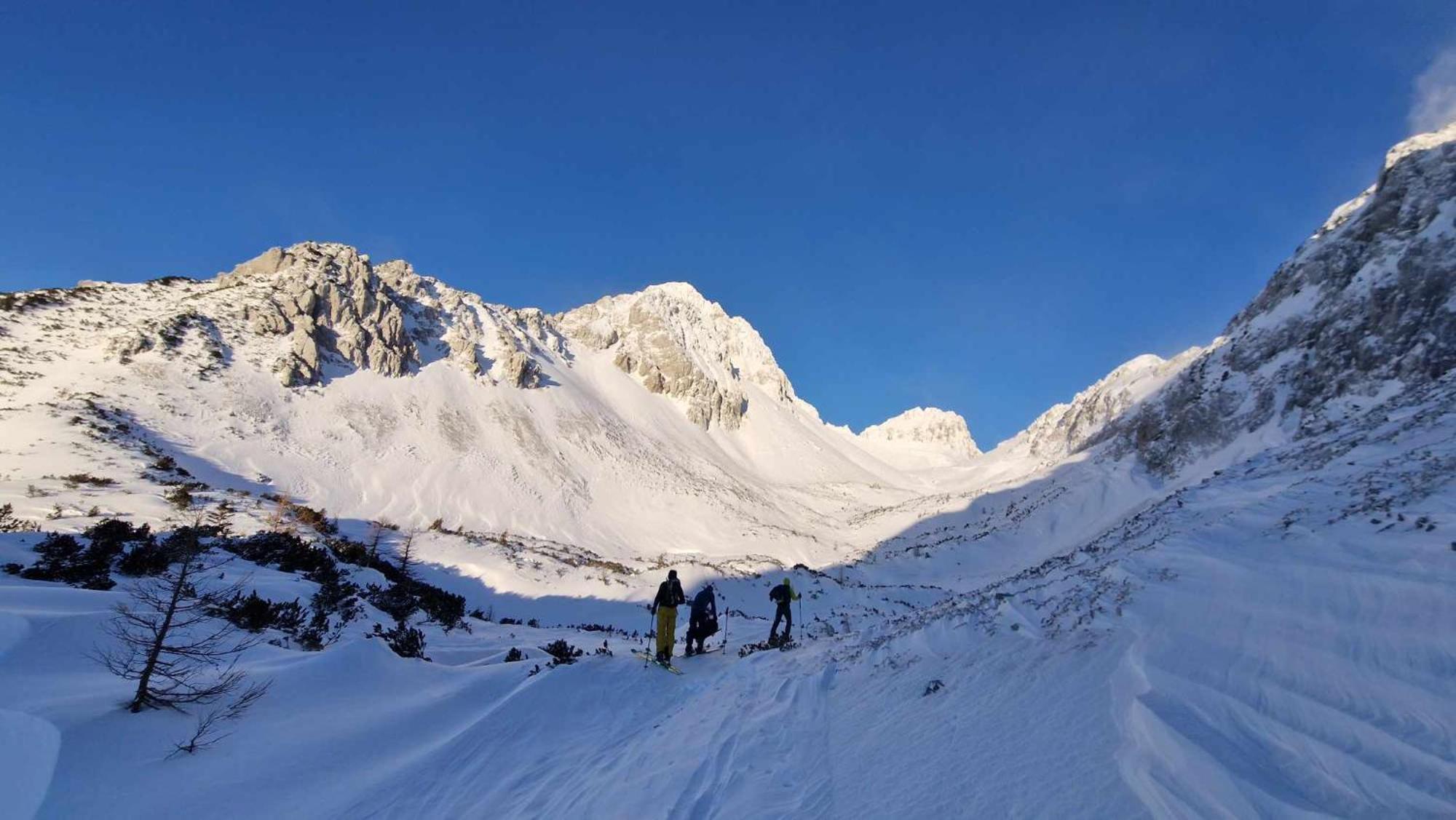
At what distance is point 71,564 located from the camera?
35.1 feet

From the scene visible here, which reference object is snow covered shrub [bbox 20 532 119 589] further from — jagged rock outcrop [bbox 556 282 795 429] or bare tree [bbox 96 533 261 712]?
jagged rock outcrop [bbox 556 282 795 429]

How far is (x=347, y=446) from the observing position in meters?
41.8

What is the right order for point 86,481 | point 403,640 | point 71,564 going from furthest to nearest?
point 86,481, point 403,640, point 71,564

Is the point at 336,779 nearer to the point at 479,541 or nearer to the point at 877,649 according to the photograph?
the point at 877,649

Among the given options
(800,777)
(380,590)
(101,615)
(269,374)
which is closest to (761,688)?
(800,777)

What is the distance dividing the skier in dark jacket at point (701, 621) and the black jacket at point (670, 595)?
0.91 metres

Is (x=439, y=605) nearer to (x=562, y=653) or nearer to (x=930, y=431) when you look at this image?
(x=562, y=653)

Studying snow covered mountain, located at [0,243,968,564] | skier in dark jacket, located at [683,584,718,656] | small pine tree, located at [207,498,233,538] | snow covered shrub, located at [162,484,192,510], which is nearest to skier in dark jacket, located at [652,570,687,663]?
skier in dark jacket, located at [683,584,718,656]

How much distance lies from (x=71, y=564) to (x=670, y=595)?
10.7 metres

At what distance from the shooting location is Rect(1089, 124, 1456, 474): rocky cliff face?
1224 inches

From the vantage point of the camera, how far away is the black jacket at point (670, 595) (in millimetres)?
10820

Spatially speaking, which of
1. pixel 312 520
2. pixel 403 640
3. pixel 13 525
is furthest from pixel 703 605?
pixel 312 520

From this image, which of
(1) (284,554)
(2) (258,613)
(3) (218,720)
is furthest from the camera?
(1) (284,554)

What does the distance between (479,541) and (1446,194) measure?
2265 inches
